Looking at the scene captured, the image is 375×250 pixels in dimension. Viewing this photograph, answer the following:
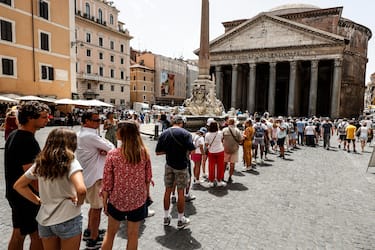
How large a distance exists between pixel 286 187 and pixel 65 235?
558 cm

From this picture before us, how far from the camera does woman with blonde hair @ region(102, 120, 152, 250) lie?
2.78 metres

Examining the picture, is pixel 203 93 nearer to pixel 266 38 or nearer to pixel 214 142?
pixel 214 142

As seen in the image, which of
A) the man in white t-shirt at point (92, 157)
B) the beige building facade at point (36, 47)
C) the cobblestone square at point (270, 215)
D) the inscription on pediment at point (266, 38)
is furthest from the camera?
the inscription on pediment at point (266, 38)

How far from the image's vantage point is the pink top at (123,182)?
2.79 meters

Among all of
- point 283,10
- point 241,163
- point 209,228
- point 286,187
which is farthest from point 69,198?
point 283,10

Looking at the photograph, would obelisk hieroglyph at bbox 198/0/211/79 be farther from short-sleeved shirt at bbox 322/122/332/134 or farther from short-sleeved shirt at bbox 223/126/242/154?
short-sleeved shirt at bbox 223/126/242/154

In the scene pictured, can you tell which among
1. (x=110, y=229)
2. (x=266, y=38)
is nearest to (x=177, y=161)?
(x=110, y=229)

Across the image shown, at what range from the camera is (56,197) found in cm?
223

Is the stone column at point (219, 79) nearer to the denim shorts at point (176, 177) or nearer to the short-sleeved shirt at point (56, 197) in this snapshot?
the denim shorts at point (176, 177)

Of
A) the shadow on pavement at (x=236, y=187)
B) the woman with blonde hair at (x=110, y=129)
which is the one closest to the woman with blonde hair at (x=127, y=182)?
the woman with blonde hair at (x=110, y=129)

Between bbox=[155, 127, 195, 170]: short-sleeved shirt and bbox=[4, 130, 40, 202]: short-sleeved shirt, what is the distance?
1.99 metres

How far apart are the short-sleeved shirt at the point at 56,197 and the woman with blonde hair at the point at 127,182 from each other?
23.1 inches

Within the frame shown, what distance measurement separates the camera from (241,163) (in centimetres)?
936

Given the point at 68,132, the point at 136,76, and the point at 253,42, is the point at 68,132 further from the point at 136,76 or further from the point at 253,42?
the point at 136,76
